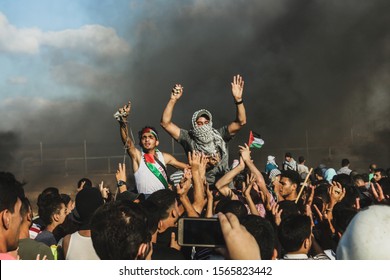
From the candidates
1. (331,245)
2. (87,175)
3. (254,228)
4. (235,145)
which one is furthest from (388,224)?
(235,145)

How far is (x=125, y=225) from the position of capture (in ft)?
6.73

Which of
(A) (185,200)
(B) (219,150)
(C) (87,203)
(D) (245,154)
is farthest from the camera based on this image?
(B) (219,150)

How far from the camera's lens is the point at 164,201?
359cm

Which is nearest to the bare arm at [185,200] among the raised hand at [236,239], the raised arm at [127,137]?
the raised arm at [127,137]

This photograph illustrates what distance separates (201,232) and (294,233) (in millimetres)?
1075

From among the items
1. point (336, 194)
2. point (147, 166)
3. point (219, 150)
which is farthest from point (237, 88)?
point (336, 194)

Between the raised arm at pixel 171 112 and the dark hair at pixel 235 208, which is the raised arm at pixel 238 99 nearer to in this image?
the raised arm at pixel 171 112

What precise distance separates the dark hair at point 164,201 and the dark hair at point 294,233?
2.66ft

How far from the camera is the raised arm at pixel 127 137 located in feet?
17.0

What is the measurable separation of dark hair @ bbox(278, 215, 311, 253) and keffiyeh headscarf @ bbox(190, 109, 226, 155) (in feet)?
9.95

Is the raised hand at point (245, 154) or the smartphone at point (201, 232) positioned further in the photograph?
the raised hand at point (245, 154)

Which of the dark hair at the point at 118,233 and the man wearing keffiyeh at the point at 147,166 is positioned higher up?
the man wearing keffiyeh at the point at 147,166

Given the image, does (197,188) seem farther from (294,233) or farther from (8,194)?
(8,194)

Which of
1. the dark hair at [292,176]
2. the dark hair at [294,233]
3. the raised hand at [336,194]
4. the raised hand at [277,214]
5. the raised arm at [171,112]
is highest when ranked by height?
the raised arm at [171,112]
